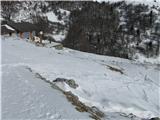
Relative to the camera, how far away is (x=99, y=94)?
764 inches

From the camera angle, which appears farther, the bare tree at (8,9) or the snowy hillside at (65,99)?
the bare tree at (8,9)

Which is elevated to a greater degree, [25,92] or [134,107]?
[25,92]

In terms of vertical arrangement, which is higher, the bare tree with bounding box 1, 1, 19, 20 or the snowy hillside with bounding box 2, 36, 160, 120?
the bare tree with bounding box 1, 1, 19, 20

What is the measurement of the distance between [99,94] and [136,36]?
165 m

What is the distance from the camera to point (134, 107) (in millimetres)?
18188

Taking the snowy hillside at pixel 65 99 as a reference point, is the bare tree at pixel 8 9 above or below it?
above

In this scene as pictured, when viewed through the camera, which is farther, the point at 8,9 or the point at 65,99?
the point at 8,9

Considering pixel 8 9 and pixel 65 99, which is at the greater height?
pixel 8 9

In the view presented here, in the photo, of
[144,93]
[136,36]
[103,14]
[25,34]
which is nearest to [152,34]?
[136,36]

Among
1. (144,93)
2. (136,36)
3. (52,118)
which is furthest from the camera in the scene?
(136,36)

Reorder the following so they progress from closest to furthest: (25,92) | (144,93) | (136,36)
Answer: (25,92) → (144,93) → (136,36)

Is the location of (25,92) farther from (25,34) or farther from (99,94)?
(25,34)

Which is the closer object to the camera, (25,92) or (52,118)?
(52,118)

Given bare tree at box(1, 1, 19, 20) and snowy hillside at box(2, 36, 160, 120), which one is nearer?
snowy hillside at box(2, 36, 160, 120)
